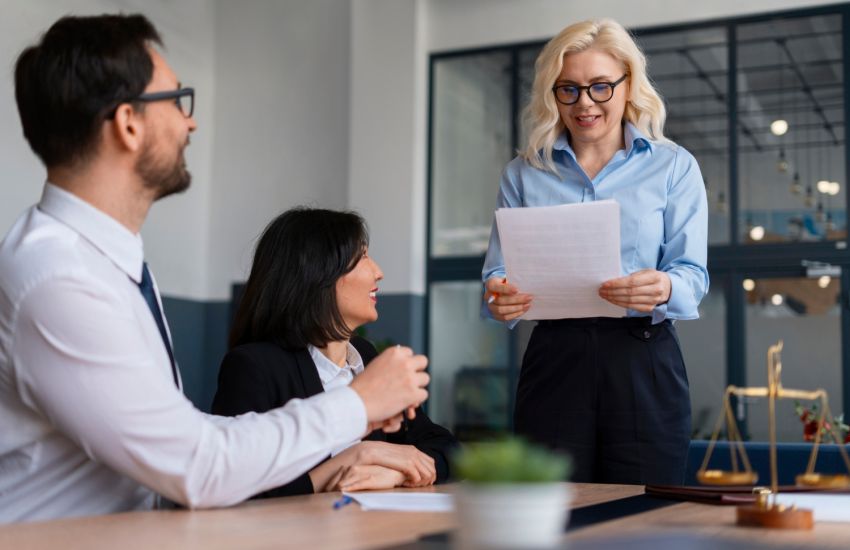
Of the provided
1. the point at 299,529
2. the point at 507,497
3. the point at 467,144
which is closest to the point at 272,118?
→ the point at 467,144

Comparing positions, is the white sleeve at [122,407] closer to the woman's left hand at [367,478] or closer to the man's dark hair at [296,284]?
the woman's left hand at [367,478]

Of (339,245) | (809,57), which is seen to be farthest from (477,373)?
(339,245)

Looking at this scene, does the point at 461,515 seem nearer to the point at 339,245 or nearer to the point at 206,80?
the point at 339,245

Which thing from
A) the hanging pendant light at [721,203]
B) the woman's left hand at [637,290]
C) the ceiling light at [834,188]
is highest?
the ceiling light at [834,188]

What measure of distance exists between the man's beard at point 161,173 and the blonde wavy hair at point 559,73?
1.22 m

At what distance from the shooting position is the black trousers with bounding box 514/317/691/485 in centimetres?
242

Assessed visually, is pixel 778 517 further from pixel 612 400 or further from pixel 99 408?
pixel 612 400

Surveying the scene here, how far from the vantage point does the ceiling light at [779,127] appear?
8.18m

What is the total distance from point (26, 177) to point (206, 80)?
2.49 metres

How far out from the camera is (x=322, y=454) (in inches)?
60.9

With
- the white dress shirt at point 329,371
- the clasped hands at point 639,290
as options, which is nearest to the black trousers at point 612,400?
the clasped hands at point 639,290

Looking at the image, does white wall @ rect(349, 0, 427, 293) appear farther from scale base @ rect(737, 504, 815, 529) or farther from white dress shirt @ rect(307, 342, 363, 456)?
scale base @ rect(737, 504, 815, 529)

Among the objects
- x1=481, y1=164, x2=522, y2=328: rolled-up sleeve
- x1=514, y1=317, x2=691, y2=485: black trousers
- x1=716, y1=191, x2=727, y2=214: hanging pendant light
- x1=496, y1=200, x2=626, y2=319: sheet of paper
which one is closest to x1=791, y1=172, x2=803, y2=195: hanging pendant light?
x1=716, y1=191, x2=727, y2=214: hanging pendant light

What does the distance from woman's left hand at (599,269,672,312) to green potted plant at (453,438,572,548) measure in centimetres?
144
